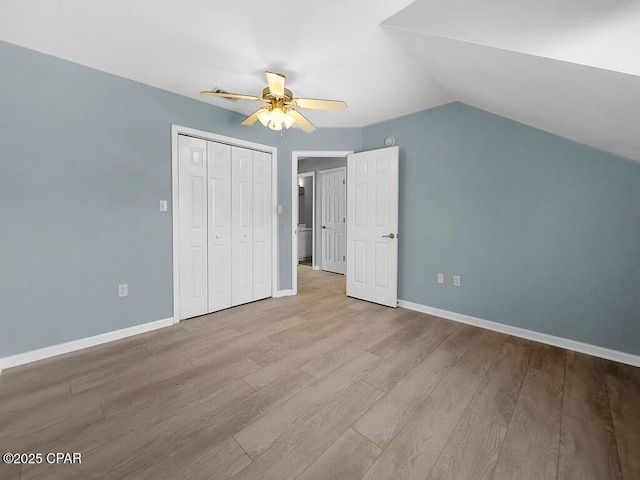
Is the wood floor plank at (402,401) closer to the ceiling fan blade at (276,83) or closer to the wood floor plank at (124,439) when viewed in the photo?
the wood floor plank at (124,439)

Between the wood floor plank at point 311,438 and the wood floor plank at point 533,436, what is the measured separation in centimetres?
67

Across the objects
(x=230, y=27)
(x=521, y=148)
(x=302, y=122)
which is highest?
(x=230, y=27)

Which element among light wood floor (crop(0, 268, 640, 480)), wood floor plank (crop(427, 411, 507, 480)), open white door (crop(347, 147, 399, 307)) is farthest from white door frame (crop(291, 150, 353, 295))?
wood floor plank (crop(427, 411, 507, 480))

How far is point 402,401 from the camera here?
5.20ft

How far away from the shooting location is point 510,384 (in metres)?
1.76

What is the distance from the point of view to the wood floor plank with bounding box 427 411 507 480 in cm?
113

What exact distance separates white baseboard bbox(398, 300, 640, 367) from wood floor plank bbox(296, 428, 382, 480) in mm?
2043

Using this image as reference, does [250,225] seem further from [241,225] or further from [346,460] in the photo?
[346,460]

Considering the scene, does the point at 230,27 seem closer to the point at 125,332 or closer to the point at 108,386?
the point at 108,386

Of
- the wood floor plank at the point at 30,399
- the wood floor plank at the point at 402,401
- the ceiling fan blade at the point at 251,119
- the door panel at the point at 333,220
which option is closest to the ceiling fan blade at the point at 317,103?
the ceiling fan blade at the point at 251,119

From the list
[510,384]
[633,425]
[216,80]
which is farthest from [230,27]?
[633,425]

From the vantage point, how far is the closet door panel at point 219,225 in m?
2.98

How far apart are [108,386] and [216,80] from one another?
256cm

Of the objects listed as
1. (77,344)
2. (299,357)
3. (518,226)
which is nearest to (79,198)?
(77,344)
